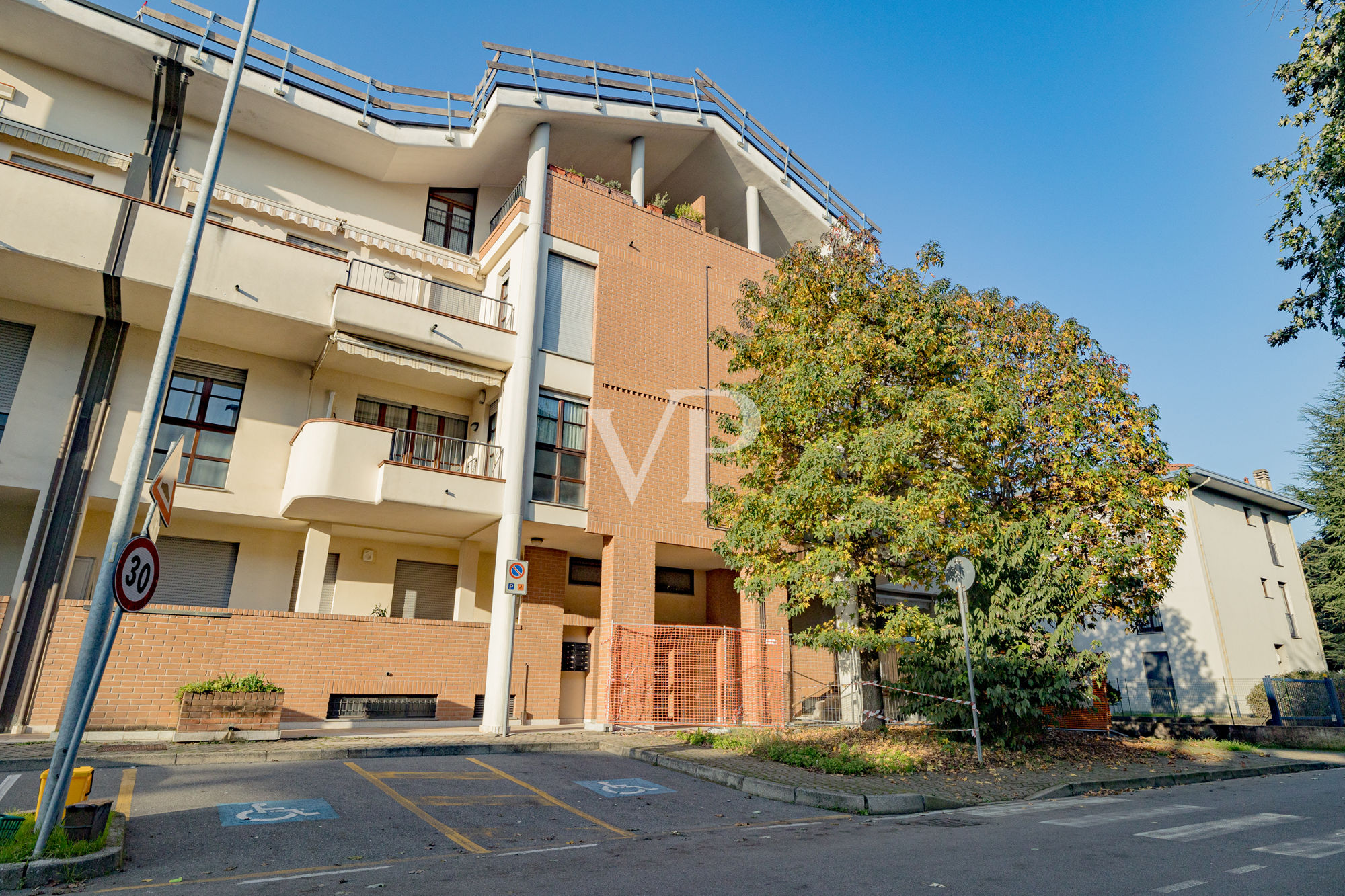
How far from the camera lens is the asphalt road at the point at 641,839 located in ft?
17.0

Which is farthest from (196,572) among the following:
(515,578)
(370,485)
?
(515,578)

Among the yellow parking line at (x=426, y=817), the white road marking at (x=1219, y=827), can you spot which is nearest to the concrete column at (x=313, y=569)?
the yellow parking line at (x=426, y=817)

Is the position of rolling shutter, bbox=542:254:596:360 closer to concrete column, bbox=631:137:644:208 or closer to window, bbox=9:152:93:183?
concrete column, bbox=631:137:644:208

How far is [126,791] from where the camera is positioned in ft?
25.0

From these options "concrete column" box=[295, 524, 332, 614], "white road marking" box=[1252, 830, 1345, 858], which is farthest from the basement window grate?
"white road marking" box=[1252, 830, 1345, 858]

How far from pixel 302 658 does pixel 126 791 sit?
6466 mm

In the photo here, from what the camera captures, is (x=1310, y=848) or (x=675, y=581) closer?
(x=1310, y=848)

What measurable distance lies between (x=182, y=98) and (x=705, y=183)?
13570mm

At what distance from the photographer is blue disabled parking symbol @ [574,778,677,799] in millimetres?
9078

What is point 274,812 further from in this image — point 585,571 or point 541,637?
point 585,571

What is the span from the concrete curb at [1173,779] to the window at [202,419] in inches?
630

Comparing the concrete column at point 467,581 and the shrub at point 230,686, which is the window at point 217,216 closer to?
the concrete column at point 467,581

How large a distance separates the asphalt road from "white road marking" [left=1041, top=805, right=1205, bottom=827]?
51mm

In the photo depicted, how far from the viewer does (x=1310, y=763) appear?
1417 centimetres
